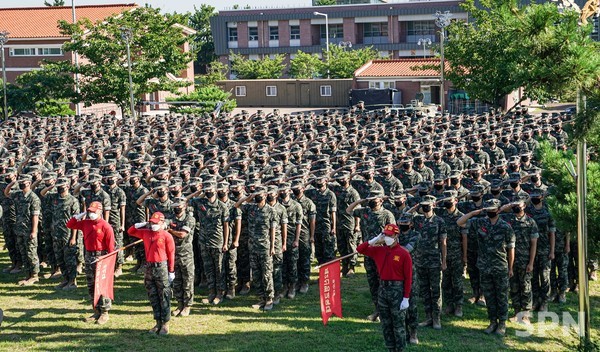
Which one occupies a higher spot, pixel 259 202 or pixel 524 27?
pixel 524 27

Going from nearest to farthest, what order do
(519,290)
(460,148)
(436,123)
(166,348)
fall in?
1. (166,348)
2. (519,290)
3. (460,148)
4. (436,123)

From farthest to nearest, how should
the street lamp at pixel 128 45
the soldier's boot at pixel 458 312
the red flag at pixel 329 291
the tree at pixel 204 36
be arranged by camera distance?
the tree at pixel 204 36 → the street lamp at pixel 128 45 → the soldier's boot at pixel 458 312 → the red flag at pixel 329 291

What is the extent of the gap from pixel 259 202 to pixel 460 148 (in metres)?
7.08

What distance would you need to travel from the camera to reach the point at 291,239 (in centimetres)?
1360

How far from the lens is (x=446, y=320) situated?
1235cm

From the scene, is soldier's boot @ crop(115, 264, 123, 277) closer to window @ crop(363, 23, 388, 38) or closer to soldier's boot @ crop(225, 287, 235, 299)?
soldier's boot @ crop(225, 287, 235, 299)

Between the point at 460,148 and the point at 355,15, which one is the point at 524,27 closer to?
the point at 460,148

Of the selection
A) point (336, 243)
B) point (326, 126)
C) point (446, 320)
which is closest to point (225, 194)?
point (336, 243)

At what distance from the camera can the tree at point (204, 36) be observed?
259 feet

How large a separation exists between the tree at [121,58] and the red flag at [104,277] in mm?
25470

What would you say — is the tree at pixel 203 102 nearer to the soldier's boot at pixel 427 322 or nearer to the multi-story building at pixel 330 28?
the multi-story building at pixel 330 28

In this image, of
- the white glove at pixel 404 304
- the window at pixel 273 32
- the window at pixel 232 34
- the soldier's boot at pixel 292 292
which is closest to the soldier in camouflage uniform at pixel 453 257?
the white glove at pixel 404 304

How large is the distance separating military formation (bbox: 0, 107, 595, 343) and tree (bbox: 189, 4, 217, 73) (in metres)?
58.4

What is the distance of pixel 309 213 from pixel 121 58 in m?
25.8
